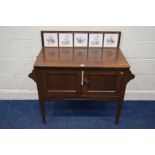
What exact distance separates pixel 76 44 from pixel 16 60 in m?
0.69

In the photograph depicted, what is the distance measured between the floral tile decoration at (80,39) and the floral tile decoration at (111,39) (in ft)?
0.65

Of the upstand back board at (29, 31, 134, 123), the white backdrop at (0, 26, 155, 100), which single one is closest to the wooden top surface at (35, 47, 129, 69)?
the upstand back board at (29, 31, 134, 123)

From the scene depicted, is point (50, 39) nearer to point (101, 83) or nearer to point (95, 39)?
point (95, 39)

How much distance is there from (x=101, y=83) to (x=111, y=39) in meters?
0.52

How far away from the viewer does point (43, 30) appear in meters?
1.88

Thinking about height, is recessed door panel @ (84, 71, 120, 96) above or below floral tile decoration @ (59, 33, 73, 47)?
below

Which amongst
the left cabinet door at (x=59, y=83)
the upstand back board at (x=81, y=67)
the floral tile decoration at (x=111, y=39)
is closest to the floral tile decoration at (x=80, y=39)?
the upstand back board at (x=81, y=67)

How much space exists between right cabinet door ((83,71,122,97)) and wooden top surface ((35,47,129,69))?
0.08 meters

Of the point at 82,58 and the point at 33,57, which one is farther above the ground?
the point at 82,58

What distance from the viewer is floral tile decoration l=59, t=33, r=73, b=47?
189 cm

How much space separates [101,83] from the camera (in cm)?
165

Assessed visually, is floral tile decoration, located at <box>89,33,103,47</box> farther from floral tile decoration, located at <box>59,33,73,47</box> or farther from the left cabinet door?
the left cabinet door

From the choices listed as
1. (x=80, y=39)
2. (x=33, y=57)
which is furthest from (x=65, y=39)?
(x=33, y=57)
